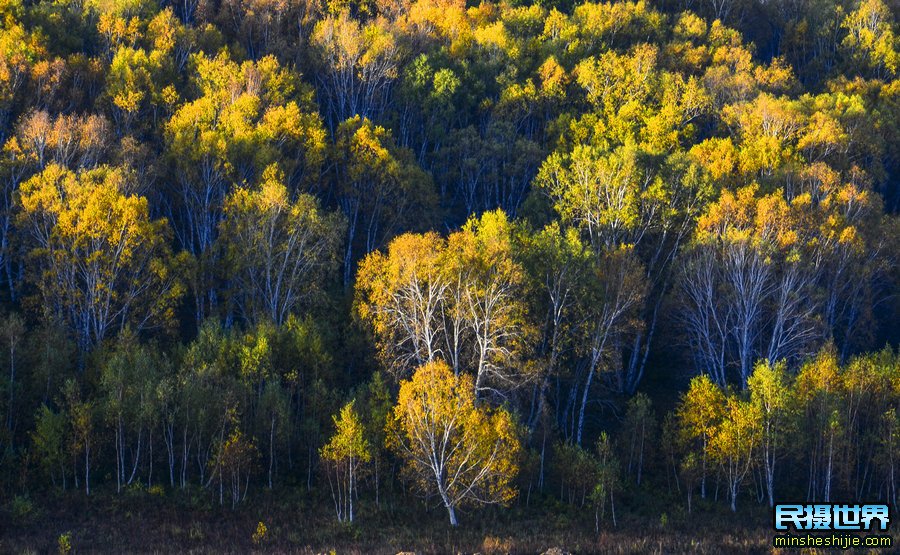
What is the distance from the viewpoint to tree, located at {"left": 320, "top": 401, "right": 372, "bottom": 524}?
50281mm

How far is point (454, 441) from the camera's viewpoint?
166 ft

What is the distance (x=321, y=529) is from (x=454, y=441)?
348 inches

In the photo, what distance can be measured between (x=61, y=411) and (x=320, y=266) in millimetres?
20247

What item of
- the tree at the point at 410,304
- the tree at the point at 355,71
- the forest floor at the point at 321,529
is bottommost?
the forest floor at the point at 321,529

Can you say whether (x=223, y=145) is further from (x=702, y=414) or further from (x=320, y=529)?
(x=702, y=414)

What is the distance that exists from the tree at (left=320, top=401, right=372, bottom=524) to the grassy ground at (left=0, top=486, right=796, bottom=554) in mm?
961

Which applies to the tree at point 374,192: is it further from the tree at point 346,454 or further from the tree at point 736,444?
the tree at point 736,444

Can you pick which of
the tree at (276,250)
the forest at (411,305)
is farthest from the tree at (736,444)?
the tree at (276,250)

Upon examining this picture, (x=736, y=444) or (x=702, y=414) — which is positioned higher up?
(x=702, y=414)

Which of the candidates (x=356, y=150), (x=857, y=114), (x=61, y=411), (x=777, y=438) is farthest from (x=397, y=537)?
(x=857, y=114)

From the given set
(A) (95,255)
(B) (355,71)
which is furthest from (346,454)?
(B) (355,71)

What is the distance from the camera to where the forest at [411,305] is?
50219 mm

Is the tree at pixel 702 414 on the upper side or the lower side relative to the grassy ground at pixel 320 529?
upper

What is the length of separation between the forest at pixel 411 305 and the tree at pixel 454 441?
0.64 feet
